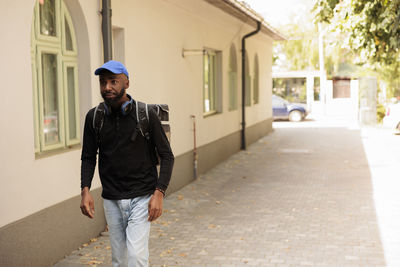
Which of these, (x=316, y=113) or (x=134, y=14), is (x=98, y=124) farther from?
(x=316, y=113)

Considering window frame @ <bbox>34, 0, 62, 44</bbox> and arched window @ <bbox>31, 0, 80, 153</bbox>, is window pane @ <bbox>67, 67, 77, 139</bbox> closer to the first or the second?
arched window @ <bbox>31, 0, 80, 153</bbox>

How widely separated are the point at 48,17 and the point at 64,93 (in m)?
0.92

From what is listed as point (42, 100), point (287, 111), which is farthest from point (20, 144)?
point (287, 111)

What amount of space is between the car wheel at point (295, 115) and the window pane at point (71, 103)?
78.7 feet

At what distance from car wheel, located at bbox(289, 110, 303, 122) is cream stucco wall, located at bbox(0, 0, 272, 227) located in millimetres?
14250

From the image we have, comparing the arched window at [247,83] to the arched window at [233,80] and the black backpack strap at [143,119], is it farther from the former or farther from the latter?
the black backpack strap at [143,119]

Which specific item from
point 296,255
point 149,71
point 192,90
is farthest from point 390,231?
point 192,90

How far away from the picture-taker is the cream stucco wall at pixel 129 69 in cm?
523

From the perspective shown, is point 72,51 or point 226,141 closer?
point 72,51

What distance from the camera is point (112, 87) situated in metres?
3.86

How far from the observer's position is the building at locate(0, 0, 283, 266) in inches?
207

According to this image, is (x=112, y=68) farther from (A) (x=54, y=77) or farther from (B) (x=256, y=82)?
(B) (x=256, y=82)

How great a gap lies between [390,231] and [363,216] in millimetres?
868

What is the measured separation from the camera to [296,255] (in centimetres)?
628
